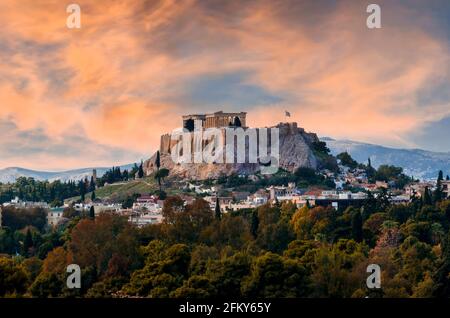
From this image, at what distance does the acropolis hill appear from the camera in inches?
1537

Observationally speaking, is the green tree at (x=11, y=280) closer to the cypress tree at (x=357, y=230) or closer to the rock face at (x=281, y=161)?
the cypress tree at (x=357, y=230)

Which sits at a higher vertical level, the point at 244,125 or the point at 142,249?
the point at 244,125

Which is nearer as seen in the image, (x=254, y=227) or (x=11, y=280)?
(x=11, y=280)

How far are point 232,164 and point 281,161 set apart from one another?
8.29 ft

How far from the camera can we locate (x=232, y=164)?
4078 centimetres

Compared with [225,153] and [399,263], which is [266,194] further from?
[399,263]

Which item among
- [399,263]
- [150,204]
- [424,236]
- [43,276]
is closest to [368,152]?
[150,204]

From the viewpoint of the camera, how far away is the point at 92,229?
15.2 meters

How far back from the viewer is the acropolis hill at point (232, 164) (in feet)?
128

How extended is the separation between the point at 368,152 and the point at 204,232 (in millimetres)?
42280

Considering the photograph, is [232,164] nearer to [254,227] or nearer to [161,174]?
[161,174]

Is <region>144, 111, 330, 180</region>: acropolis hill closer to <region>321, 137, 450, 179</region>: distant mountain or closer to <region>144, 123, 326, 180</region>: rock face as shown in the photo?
<region>144, 123, 326, 180</region>: rock face

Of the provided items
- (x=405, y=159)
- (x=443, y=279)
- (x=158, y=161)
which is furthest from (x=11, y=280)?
(x=405, y=159)

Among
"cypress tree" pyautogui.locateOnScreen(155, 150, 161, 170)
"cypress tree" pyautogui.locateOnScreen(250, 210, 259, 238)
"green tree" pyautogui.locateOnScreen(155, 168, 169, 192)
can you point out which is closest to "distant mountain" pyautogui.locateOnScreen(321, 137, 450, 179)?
"cypress tree" pyautogui.locateOnScreen(155, 150, 161, 170)
